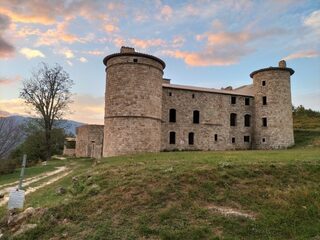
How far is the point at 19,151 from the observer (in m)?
47.1

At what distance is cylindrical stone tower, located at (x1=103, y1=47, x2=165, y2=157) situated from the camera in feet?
72.8

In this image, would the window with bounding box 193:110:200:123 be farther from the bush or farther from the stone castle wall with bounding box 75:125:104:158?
the bush

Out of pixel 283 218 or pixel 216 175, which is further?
pixel 216 175

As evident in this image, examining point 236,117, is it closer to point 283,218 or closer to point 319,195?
point 319,195

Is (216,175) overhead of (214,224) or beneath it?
overhead

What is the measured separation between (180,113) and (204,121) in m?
2.55

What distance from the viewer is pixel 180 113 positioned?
27531mm

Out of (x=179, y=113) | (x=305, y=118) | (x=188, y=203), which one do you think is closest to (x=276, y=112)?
(x=179, y=113)

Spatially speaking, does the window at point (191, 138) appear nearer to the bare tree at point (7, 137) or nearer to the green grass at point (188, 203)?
the green grass at point (188, 203)

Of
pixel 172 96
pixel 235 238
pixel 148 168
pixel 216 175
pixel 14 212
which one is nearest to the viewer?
pixel 235 238

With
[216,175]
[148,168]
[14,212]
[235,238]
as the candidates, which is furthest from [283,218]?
[14,212]

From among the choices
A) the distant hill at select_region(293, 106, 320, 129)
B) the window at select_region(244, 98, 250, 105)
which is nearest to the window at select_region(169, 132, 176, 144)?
the window at select_region(244, 98, 250, 105)

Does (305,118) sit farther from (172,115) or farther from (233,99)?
(172,115)

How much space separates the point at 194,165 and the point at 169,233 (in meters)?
5.58
